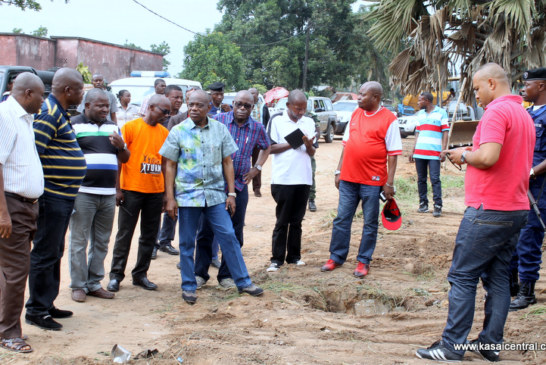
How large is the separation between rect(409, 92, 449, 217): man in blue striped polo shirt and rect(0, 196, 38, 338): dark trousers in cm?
705

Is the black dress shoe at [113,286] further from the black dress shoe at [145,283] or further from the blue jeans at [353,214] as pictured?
the blue jeans at [353,214]

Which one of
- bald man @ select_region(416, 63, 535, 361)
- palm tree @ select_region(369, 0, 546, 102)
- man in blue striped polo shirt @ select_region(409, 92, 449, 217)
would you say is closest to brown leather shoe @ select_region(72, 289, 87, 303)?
bald man @ select_region(416, 63, 535, 361)

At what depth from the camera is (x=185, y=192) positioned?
5.43 metres

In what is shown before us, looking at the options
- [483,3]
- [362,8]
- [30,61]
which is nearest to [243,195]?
[483,3]

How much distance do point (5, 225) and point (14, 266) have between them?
0.37m

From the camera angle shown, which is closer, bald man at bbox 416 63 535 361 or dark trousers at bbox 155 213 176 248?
bald man at bbox 416 63 535 361

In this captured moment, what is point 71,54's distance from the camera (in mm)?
25969

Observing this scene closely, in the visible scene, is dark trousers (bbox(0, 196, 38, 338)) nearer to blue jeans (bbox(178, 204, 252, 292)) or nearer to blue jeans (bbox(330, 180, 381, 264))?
blue jeans (bbox(178, 204, 252, 292))

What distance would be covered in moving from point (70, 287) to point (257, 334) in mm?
2032

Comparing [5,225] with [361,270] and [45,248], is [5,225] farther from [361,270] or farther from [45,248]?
[361,270]

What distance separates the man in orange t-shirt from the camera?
19.0 ft

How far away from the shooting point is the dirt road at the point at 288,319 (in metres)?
4.13

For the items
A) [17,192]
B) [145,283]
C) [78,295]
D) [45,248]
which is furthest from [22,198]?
[145,283]

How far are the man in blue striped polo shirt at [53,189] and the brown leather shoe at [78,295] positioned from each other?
66 centimetres
